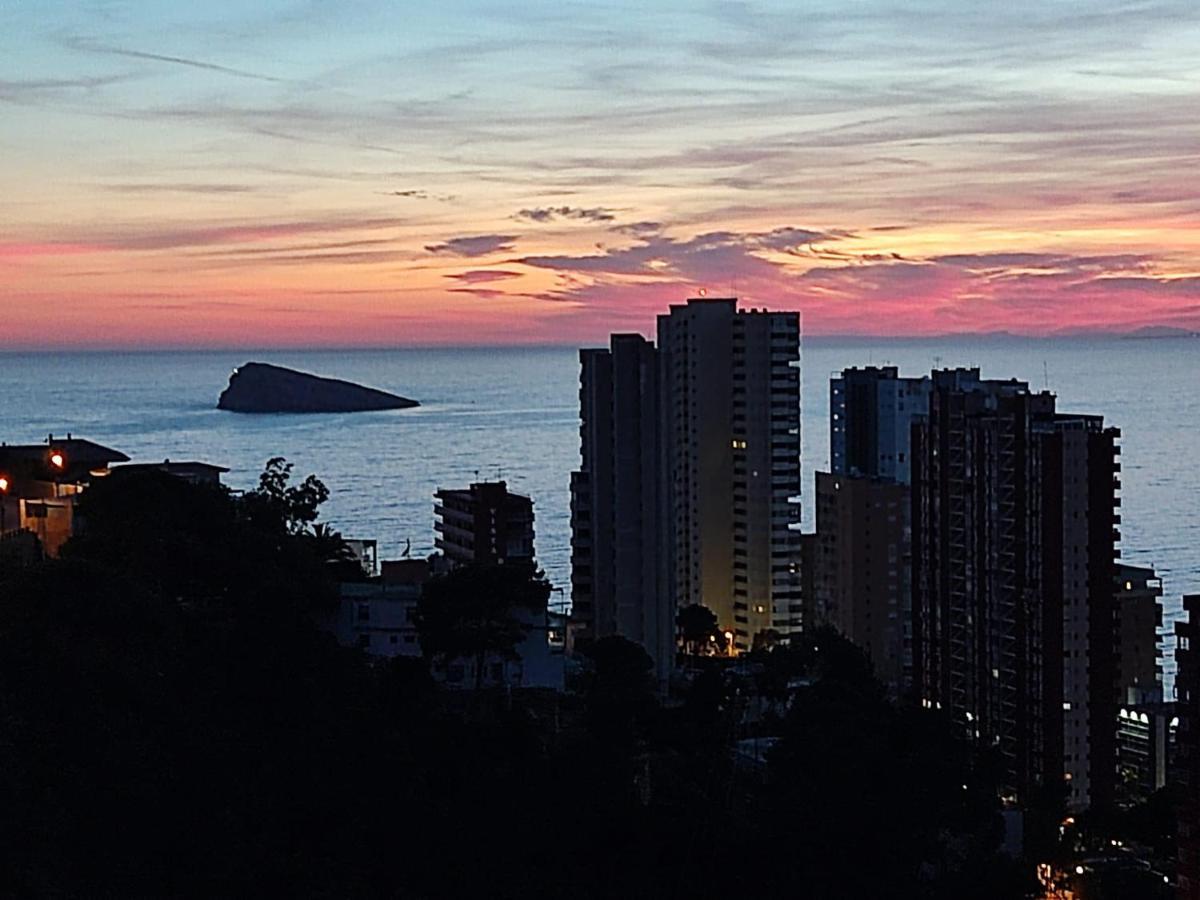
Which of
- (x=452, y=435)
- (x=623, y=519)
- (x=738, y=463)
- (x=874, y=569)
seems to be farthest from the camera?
(x=452, y=435)

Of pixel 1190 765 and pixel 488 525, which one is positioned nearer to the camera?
pixel 1190 765

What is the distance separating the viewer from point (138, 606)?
7184mm

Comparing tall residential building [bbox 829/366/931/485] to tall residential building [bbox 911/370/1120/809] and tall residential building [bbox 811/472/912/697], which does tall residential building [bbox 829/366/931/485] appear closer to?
tall residential building [bbox 811/472/912/697]

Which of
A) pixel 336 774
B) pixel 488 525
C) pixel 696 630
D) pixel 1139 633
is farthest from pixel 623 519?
pixel 336 774

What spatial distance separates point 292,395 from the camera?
189 feet

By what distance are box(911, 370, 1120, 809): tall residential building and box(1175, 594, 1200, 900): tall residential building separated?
157 inches

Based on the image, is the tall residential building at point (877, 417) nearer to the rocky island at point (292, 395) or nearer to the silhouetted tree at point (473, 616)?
the silhouetted tree at point (473, 616)

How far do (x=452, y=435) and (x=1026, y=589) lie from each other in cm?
3415

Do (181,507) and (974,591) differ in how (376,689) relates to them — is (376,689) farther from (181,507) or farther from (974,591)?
(974,591)

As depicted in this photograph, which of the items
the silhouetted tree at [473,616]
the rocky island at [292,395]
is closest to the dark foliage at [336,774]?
the silhouetted tree at [473,616]

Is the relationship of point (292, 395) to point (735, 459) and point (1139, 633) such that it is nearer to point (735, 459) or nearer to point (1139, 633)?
point (735, 459)

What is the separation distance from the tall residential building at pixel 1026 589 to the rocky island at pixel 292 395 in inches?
1691

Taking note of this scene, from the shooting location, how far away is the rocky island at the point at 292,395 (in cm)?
5669

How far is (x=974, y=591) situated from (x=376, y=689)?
8218 mm
